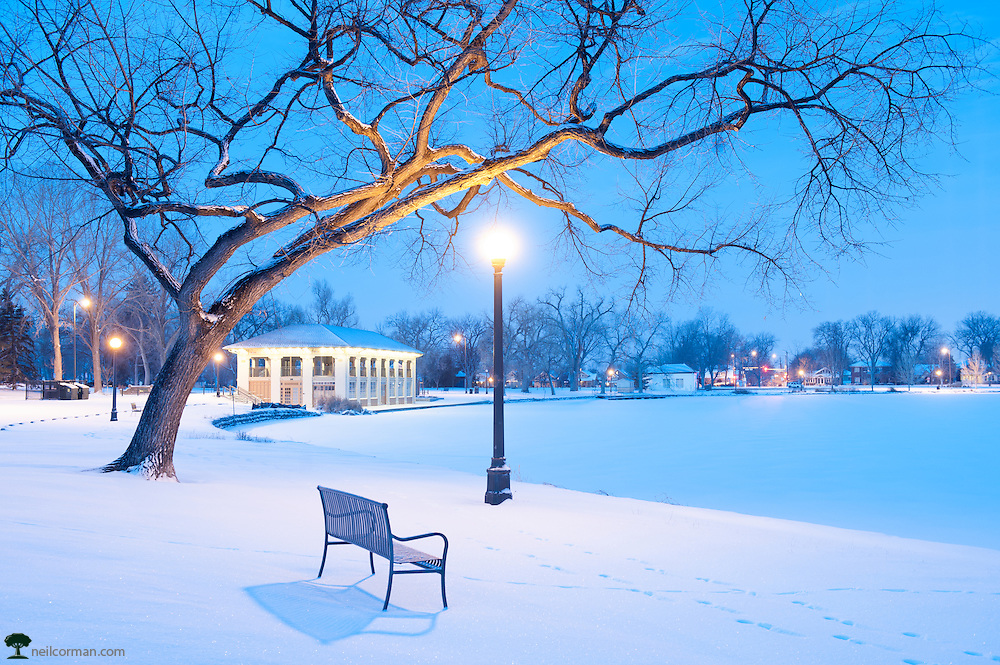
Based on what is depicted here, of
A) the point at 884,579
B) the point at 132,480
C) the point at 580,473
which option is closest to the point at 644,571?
the point at 884,579

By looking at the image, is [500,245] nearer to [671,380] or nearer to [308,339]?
[308,339]

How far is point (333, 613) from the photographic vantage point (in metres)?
4.59

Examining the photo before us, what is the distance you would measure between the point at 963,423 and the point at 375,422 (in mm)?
31031

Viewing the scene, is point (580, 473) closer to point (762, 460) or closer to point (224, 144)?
point (762, 460)

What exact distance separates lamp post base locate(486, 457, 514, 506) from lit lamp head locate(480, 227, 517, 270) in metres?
3.27

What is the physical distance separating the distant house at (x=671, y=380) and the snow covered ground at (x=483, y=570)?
86477 millimetres

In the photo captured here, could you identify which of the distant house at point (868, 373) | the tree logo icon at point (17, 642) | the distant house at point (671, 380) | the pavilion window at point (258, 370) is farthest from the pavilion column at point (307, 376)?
the distant house at point (868, 373)

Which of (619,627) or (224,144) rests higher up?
(224,144)

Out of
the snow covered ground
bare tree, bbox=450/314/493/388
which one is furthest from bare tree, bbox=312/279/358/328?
the snow covered ground

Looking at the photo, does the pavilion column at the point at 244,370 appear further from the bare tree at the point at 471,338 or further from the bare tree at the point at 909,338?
the bare tree at the point at 909,338

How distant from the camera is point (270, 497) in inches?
388

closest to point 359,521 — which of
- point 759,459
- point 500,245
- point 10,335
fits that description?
point 500,245

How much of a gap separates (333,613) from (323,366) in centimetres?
4534

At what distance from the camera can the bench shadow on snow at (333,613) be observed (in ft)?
14.0
